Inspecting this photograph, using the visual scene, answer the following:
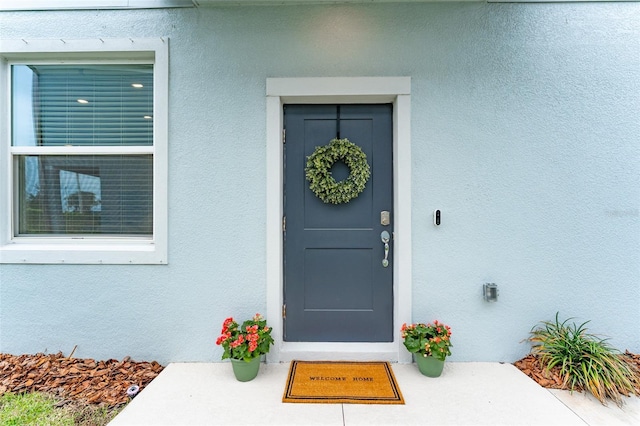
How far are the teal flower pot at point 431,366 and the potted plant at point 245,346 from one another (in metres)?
1.17

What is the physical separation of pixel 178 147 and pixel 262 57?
103 cm

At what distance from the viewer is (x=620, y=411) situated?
2.00m

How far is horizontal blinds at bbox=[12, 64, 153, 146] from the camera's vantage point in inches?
106

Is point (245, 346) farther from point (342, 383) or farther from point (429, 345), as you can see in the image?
point (429, 345)

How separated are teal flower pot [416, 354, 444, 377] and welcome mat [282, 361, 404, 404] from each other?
0.25 m

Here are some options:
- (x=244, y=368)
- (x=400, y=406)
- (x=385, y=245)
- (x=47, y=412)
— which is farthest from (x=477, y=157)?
(x=47, y=412)

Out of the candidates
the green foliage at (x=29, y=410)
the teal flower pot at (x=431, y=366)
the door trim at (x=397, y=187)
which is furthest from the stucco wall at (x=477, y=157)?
the green foliage at (x=29, y=410)

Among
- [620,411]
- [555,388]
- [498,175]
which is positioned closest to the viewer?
[620,411]

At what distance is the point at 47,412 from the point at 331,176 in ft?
8.40

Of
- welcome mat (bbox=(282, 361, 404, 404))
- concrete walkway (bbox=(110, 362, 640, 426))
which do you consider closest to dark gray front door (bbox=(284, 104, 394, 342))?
welcome mat (bbox=(282, 361, 404, 404))

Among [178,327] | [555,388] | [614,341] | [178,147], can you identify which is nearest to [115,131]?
[178,147]

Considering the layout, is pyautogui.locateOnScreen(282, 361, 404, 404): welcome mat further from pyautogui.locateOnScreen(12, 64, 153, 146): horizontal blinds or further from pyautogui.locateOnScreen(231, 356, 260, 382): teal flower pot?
pyautogui.locateOnScreen(12, 64, 153, 146): horizontal blinds

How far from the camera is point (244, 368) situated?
2262 millimetres

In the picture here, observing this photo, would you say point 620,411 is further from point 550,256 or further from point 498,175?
point 498,175
